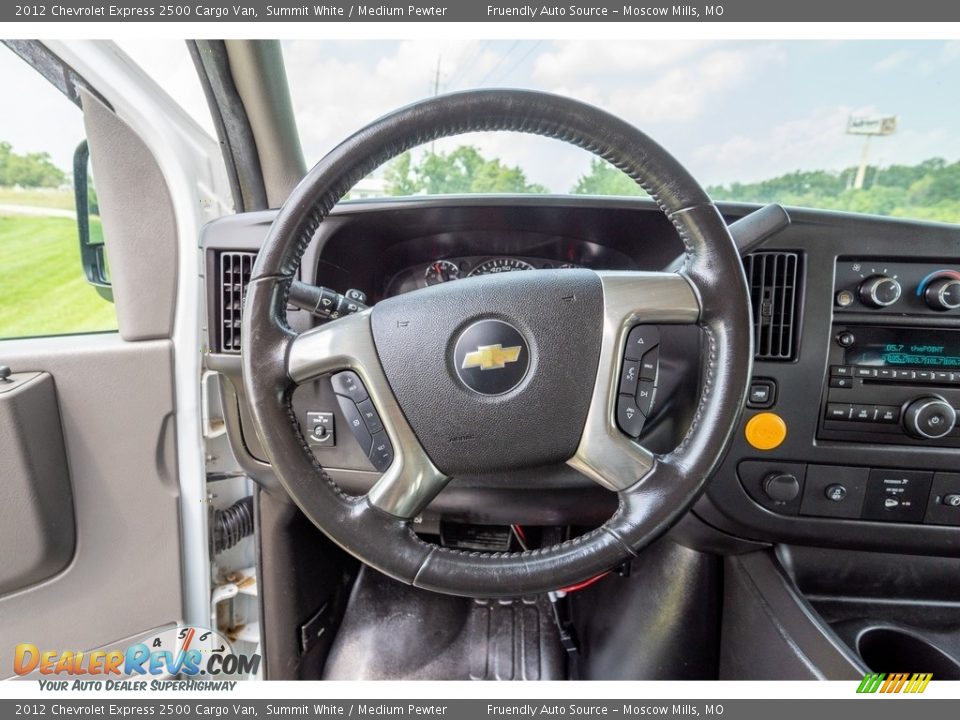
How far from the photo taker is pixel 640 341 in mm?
703

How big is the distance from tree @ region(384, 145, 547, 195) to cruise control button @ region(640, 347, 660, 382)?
39 cm

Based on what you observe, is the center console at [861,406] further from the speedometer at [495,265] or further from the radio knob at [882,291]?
the speedometer at [495,265]

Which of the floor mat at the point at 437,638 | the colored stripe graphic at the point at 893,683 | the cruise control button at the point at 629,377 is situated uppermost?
the cruise control button at the point at 629,377

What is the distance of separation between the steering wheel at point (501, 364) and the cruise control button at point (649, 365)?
9 centimetres

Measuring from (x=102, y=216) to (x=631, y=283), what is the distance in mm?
1154

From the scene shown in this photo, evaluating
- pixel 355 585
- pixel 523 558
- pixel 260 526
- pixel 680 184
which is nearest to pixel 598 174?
pixel 680 184

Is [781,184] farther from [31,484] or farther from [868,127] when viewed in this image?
[31,484]

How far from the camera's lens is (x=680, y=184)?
574 mm

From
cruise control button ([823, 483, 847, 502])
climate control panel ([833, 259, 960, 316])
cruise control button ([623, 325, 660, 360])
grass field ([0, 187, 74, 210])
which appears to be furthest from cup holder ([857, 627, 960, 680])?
grass field ([0, 187, 74, 210])

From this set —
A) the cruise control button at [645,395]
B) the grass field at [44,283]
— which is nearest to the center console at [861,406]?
the cruise control button at [645,395]

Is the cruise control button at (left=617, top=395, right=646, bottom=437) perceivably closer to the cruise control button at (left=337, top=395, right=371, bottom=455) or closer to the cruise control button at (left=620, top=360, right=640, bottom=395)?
the cruise control button at (left=620, top=360, right=640, bottom=395)

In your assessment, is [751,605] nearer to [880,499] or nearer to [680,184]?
[880,499]

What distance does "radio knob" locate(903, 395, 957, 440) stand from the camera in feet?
2.44

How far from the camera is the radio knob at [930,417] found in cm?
74
